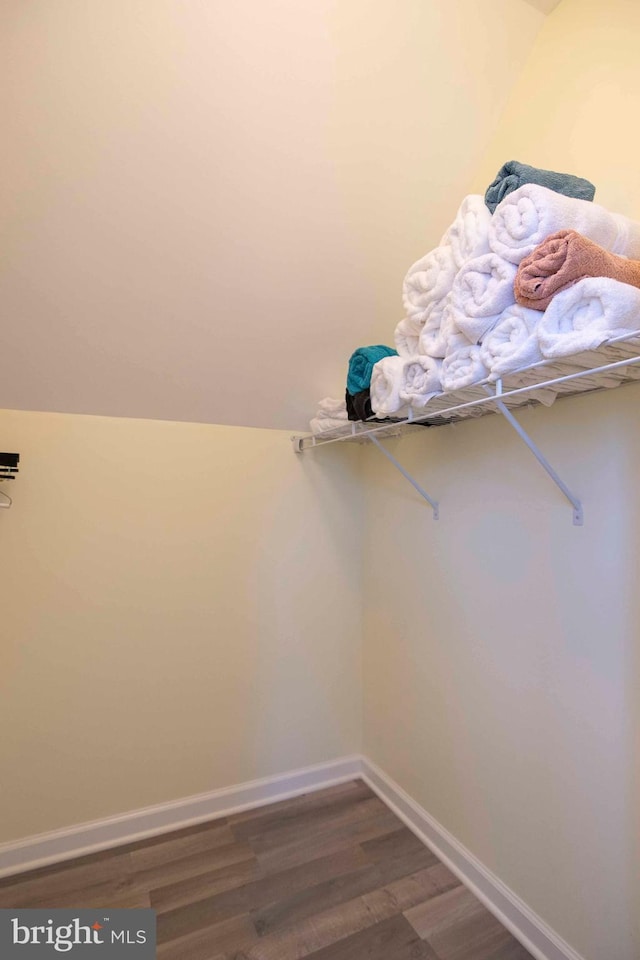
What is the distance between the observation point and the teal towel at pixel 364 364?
65.0 inches

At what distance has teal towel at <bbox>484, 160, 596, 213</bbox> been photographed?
1132 mm

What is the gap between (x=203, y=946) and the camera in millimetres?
1504

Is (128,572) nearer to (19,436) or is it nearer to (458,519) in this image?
(19,436)

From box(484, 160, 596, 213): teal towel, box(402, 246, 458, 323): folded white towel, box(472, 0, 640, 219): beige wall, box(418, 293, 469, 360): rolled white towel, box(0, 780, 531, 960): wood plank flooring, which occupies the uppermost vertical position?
box(472, 0, 640, 219): beige wall

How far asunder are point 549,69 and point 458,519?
4.72ft

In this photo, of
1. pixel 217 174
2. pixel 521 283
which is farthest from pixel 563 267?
pixel 217 174

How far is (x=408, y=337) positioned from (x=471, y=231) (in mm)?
354

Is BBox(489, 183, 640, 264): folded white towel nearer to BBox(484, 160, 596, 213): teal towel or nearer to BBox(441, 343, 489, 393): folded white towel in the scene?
BBox(484, 160, 596, 213): teal towel

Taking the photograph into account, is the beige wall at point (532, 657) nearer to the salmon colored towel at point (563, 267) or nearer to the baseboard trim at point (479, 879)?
the baseboard trim at point (479, 879)

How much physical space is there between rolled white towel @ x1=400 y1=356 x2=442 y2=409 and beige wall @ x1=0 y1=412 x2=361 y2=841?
94cm

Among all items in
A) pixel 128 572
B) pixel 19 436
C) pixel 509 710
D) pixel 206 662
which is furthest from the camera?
pixel 206 662

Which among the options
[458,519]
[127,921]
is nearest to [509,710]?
[458,519]

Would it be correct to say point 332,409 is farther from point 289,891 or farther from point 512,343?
point 289,891

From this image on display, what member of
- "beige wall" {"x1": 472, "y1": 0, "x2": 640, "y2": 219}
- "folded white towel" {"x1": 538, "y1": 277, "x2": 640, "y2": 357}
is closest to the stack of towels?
"folded white towel" {"x1": 538, "y1": 277, "x2": 640, "y2": 357}
